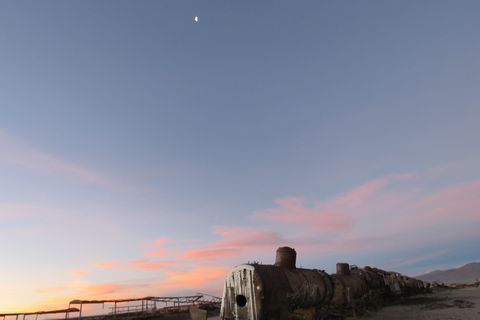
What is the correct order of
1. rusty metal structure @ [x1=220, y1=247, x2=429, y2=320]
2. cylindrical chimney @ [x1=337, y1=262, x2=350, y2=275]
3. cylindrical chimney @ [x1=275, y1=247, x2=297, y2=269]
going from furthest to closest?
cylindrical chimney @ [x1=337, y1=262, x2=350, y2=275] < cylindrical chimney @ [x1=275, y1=247, x2=297, y2=269] < rusty metal structure @ [x1=220, y1=247, x2=429, y2=320]

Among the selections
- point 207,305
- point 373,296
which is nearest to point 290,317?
point 373,296

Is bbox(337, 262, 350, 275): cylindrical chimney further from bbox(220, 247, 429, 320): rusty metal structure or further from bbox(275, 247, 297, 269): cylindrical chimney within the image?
bbox(275, 247, 297, 269): cylindrical chimney

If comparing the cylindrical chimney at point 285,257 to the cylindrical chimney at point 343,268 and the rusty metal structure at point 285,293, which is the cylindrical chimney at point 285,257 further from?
the cylindrical chimney at point 343,268

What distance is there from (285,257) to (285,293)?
2782mm

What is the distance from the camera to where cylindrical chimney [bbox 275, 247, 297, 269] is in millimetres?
17312

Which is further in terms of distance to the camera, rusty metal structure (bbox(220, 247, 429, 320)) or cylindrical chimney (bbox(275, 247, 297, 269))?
cylindrical chimney (bbox(275, 247, 297, 269))

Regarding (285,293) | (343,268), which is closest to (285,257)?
(285,293)

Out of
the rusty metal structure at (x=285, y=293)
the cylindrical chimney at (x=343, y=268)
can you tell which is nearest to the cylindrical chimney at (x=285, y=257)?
the rusty metal structure at (x=285, y=293)

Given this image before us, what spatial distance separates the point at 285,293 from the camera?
14.9 meters

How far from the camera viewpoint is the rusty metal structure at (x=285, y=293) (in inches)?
554

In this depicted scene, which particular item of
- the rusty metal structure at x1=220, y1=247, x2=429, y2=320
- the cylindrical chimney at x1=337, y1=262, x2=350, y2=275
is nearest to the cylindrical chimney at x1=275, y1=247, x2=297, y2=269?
the rusty metal structure at x1=220, y1=247, x2=429, y2=320

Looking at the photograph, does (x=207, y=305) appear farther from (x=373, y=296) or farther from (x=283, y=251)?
(x=283, y=251)

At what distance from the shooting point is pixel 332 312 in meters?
19.2

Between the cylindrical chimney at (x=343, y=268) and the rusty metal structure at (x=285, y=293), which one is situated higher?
the cylindrical chimney at (x=343, y=268)
